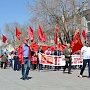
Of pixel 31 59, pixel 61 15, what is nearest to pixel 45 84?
pixel 31 59

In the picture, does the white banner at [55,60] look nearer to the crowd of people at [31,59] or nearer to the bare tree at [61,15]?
the crowd of people at [31,59]

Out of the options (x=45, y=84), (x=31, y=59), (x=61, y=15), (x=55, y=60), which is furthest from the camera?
(x=61, y=15)

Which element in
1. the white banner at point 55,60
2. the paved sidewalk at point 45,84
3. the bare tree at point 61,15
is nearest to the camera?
the paved sidewalk at point 45,84

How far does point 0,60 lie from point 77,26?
79.2 ft

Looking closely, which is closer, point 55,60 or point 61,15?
point 55,60

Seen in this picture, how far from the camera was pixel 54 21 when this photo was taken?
178ft

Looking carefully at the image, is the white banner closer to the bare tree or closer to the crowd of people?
the crowd of people

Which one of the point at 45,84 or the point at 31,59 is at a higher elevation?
the point at 31,59

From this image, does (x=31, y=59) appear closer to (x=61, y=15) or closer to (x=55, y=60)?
(x=55, y=60)

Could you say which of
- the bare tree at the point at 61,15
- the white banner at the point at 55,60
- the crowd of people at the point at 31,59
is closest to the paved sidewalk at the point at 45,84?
the crowd of people at the point at 31,59

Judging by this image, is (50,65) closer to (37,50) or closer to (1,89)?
(37,50)

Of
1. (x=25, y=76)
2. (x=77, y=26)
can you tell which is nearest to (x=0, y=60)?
(x=25, y=76)

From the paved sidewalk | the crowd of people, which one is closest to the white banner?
the crowd of people

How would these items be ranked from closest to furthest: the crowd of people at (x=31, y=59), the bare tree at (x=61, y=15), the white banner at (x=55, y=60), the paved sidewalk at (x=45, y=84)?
the paved sidewalk at (x=45, y=84) → the crowd of people at (x=31, y=59) → the white banner at (x=55, y=60) → the bare tree at (x=61, y=15)
